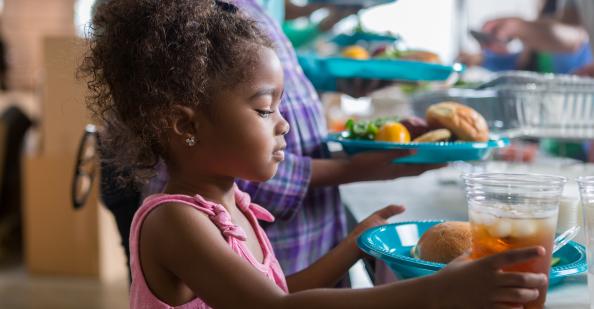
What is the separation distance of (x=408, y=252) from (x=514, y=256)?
0.37 m

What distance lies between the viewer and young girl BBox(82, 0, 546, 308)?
2.46ft

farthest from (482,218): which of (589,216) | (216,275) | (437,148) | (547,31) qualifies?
(547,31)

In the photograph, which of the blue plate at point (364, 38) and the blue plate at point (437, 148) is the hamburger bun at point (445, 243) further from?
the blue plate at point (364, 38)

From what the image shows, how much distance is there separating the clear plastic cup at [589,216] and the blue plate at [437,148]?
0.41 metres

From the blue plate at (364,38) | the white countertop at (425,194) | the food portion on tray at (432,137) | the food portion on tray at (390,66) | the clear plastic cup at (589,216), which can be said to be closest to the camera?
the clear plastic cup at (589,216)

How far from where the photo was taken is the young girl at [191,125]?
749 mm

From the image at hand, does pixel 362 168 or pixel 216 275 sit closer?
pixel 216 275

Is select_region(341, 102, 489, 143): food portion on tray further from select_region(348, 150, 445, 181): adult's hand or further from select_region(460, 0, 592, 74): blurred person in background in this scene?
select_region(460, 0, 592, 74): blurred person in background

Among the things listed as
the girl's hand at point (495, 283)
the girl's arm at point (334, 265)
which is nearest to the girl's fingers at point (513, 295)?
the girl's hand at point (495, 283)

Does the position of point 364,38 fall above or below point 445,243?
above

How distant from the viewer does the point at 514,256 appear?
553 millimetres

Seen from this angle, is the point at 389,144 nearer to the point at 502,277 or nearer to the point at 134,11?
the point at 134,11

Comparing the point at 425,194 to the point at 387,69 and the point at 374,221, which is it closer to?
the point at 387,69

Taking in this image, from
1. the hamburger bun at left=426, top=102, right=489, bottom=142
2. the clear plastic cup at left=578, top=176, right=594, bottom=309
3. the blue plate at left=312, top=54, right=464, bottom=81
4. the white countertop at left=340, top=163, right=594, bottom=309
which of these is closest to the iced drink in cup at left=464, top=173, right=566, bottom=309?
the clear plastic cup at left=578, top=176, right=594, bottom=309
